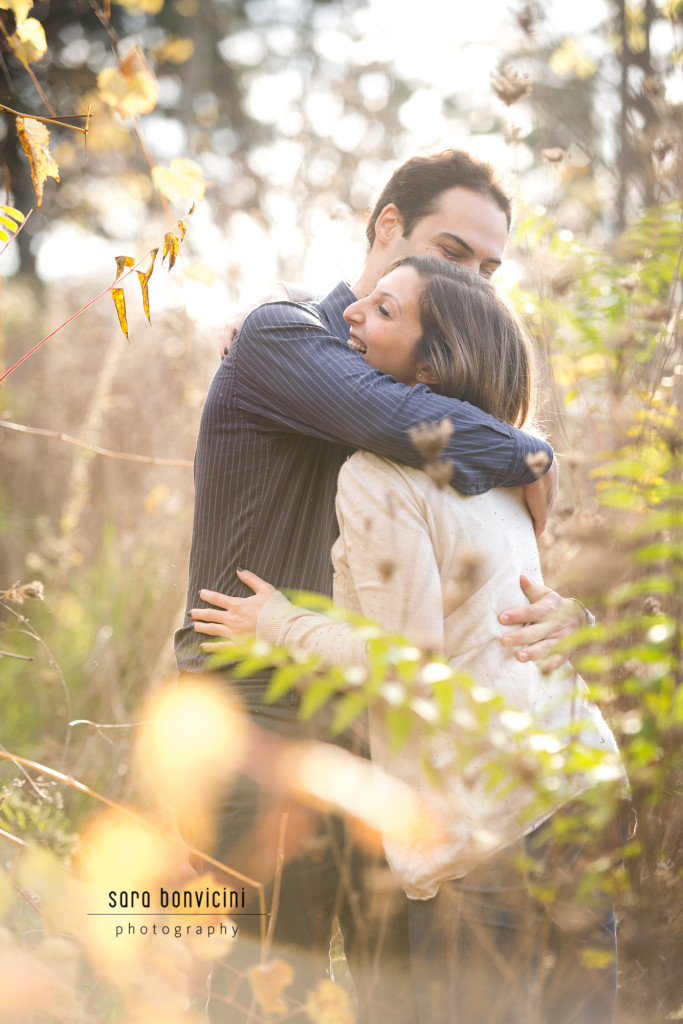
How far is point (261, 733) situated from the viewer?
1623 millimetres

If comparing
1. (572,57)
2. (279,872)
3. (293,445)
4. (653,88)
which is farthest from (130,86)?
(572,57)

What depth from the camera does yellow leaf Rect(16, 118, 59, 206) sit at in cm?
154

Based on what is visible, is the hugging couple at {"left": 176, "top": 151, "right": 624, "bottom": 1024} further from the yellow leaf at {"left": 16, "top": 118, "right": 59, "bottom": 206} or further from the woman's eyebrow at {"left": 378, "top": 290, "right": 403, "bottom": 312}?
the yellow leaf at {"left": 16, "top": 118, "right": 59, "bottom": 206}

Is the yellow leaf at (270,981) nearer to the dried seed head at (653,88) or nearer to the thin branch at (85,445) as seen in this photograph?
the thin branch at (85,445)

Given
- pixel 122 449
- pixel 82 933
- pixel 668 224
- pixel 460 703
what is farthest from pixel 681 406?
pixel 122 449

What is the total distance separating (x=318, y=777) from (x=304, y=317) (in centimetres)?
90

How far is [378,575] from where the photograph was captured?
4.85ft

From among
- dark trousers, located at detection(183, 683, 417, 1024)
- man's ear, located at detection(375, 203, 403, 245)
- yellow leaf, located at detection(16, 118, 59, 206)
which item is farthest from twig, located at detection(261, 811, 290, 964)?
man's ear, located at detection(375, 203, 403, 245)

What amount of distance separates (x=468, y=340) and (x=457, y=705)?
0.78 metres

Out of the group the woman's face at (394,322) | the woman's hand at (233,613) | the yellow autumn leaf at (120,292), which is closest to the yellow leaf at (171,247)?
the yellow autumn leaf at (120,292)

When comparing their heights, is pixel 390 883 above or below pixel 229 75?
below

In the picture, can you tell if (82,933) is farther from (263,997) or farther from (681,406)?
(681,406)

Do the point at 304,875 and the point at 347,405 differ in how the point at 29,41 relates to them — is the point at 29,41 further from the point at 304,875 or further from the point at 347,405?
the point at 304,875

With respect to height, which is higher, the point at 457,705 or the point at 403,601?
the point at 403,601
